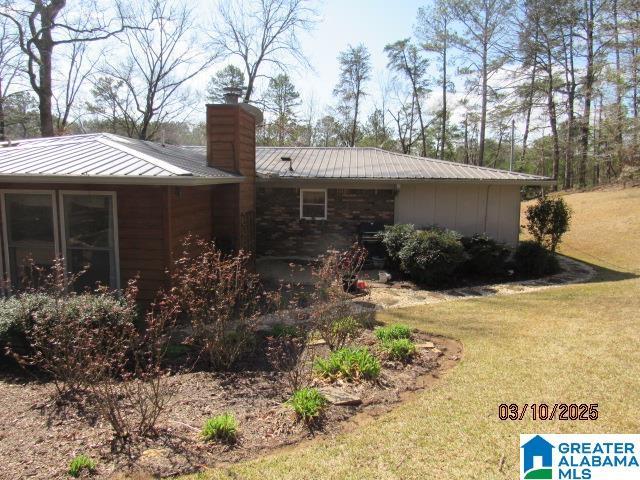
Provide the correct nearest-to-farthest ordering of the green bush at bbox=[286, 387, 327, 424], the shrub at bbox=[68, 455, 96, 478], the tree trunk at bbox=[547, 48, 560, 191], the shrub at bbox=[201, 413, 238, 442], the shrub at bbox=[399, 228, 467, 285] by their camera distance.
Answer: the shrub at bbox=[68, 455, 96, 478], the shrub at bbox=[201, 413, 238, 442], the green bush at bbox=[286, 387, 327, 424], the shrub at bbox=[399, 228, 467, 285], the tree trunk at bbox=[547, 48, 560, 191]

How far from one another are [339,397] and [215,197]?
636cm

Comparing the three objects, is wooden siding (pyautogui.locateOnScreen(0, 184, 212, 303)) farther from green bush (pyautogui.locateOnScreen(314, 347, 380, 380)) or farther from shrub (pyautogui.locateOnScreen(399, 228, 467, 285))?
shrub (pyautogui.locateOnScreen(399, 228, 467, 285))

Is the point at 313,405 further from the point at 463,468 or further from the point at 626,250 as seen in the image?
the point at 626,250

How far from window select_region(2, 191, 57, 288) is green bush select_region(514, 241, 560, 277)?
33.4ft

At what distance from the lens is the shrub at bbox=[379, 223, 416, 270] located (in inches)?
435

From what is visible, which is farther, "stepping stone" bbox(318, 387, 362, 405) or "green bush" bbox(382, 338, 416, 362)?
"green bush" bbox(382, 338, 416, 362)

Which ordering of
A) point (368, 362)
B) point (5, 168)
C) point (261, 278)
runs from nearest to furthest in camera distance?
point (368, 362) < point (5, 168) < point (261, 278)

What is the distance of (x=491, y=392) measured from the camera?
14.7 feet

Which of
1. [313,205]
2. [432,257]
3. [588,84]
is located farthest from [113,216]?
[588,84]

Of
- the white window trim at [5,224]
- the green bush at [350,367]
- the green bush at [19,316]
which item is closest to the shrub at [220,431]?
the green bush at [350,367]

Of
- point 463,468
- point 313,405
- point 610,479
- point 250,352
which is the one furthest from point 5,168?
point 610,479

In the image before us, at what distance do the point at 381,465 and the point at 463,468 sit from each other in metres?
0.58

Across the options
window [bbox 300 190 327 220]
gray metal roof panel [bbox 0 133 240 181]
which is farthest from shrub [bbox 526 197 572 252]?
gray metal roof panel [bbox 0 133 240 181]

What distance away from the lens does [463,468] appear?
3305mm
